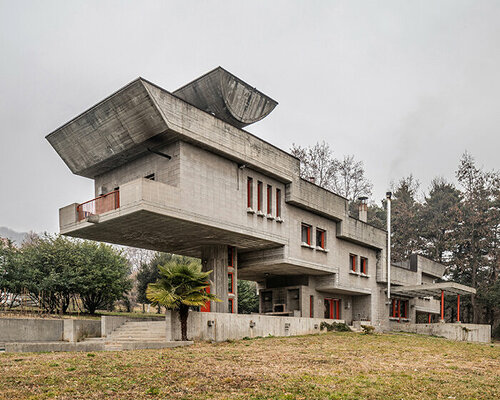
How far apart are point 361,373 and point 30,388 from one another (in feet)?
25.2

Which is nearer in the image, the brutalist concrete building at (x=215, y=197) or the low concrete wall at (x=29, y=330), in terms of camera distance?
the brutalist concrete building at (x=215, y=197)

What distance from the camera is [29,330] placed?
74.8ft

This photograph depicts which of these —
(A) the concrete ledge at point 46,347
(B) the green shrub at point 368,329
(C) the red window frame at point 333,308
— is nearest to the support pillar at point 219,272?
(B) the green shrub at point 368,329

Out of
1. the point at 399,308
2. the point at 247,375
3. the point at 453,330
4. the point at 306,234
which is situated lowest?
the point at 453,330

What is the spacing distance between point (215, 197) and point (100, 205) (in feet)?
17.0

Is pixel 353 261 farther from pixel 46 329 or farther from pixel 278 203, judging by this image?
pixel 46 329

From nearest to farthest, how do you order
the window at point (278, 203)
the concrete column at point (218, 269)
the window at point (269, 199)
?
the concrete column at point (218, 269) → the window at point (269, 199) → the window at point (278, 203)

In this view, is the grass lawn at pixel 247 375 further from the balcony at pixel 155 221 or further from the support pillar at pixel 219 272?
the support pillar at pixel 219 272

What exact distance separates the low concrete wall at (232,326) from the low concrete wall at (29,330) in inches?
259

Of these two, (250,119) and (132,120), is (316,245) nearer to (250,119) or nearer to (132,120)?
(250,119)

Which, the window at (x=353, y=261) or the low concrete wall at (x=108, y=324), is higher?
the window at (x=353, y=261)

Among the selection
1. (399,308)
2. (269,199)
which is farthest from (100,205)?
(399,308)

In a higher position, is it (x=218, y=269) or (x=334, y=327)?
(x=218, y=269)

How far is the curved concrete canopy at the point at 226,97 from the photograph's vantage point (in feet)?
81.1
